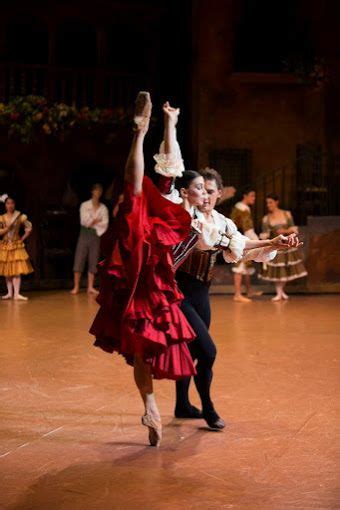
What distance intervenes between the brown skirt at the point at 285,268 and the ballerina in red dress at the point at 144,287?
821 centimetres

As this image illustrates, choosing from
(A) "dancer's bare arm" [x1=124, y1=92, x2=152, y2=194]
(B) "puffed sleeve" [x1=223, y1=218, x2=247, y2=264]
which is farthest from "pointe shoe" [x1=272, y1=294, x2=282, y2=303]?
(A) "dancer's bare arm" [x1=124, y1=92, x2=152, y2=194]

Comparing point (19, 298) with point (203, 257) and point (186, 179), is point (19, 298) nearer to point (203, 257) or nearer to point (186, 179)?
point (203, 257)

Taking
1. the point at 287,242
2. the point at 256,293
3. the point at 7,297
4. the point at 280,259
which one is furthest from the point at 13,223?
the point at 287,242

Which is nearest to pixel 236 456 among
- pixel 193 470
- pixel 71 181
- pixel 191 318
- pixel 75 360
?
pixel 193 470

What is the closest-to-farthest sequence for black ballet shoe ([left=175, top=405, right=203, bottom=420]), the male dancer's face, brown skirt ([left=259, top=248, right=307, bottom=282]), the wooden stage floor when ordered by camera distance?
1. the wooden stage floor
2. the male dancer's face
3. black ballet shoe ([left=175, top=405, right=203, bottom=420])
4. brown skirt ([left=259, top=248, right=307, bottom=282])

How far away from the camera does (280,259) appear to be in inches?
521

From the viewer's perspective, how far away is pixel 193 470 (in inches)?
180

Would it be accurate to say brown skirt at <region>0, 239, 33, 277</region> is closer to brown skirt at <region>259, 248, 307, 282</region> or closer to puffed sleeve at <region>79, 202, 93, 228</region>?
puffed sleeve at <region>79, 202, 93, 228</region>

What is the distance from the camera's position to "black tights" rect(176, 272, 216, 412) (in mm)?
5328

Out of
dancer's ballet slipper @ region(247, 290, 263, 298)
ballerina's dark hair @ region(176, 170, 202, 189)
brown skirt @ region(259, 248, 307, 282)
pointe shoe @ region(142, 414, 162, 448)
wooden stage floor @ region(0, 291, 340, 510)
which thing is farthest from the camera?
dancer's ballet slipper @ region(247, 290, 263, 298)

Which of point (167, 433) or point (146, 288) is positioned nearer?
point (146, 288)

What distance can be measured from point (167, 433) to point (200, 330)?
702mm

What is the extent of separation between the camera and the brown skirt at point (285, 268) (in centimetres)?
1316

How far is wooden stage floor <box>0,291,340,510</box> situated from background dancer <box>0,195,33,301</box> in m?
3.78
